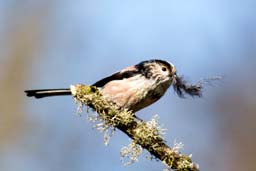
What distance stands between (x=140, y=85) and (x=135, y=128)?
631 mm

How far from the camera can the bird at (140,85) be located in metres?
3.54

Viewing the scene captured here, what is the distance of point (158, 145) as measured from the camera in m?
2.90

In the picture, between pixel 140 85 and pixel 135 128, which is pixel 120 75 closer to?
pixel 140 85

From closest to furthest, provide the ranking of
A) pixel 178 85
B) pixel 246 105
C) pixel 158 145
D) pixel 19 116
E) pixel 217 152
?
pixel 158 145
pixel 178 85
pixel 217 152
pixel 246 105
pixel 19 116

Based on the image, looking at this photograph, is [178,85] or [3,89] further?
[3,89]

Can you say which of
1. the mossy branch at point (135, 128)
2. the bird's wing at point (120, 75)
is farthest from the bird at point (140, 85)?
the mossy branch at point (135, 128)

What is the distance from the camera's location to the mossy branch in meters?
2.80

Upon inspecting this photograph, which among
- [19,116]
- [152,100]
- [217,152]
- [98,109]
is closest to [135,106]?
[152,100]

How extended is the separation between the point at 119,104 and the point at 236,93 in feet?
9.89

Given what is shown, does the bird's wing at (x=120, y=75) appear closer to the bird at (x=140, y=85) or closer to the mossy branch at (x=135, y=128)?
the bird at (x=140, y=85)

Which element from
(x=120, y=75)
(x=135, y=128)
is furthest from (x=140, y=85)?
(x=135, y=128)

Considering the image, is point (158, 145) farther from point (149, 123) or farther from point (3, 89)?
point (3, 89)

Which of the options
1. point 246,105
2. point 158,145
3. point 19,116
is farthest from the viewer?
point 19,116

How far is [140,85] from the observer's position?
3611mm
